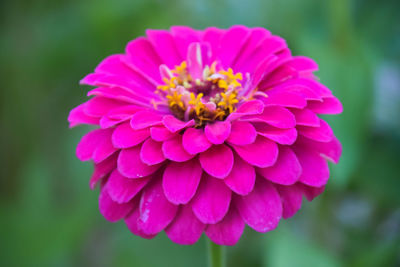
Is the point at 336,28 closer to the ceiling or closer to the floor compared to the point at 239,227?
closer to the ceiling

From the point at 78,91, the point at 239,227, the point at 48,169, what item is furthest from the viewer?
the point at 78,91

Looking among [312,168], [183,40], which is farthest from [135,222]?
[183,40]

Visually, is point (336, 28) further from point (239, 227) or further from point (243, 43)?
point (239, 227)

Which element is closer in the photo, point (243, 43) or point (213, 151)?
point (213, 151)

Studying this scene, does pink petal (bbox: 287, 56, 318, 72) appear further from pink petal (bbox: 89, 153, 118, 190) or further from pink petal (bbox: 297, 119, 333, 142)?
pink petal (bbox: 89, 153, 118, 190)

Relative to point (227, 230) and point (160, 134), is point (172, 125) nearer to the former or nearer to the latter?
point (160, 134)

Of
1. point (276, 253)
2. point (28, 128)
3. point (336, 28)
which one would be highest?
point (336, 28)

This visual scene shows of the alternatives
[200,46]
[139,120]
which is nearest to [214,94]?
[200,46]
